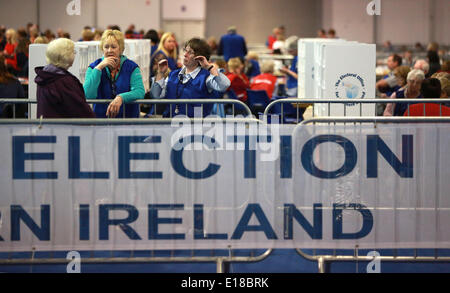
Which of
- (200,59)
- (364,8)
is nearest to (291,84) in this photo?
(200,59)

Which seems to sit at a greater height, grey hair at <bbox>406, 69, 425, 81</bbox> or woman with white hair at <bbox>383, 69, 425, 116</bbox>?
grey hair at <bbox>406, 69, 425, 81</bbox>

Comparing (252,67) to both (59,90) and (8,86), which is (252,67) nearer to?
(8,86)

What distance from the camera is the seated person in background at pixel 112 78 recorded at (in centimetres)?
644

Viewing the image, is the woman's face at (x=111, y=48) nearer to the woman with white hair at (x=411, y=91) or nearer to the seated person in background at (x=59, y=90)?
the seated person in background at (x=59, y=90)

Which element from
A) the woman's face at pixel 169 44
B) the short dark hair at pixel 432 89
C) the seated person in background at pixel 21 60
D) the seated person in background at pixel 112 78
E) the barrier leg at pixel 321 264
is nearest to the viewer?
the barrier leg at pixel 321 264

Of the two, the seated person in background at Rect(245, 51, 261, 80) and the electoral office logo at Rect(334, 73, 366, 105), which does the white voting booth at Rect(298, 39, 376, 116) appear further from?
the seated person in background at Rect(245, 51, 261, 80)

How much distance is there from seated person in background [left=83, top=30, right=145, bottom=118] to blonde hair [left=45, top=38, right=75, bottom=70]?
62 cm

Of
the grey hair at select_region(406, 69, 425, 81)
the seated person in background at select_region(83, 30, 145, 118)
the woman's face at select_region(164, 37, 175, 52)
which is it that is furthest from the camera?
the woman's face at select_region(164, 37, 175, 52)

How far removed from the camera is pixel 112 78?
6547 mm

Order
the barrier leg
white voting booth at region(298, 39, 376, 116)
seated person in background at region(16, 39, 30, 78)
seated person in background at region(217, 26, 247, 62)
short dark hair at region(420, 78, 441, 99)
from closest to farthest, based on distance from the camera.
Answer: the barrier leg → short dark hair at region(420, 78, 441, 99) → white voting booth at region(298, 39, 376, 116) → seated person in background at region(16, 39, 30, 78) → seated person in background at region(217, 26, 247, 62)

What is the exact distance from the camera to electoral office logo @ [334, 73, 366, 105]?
8781 mm

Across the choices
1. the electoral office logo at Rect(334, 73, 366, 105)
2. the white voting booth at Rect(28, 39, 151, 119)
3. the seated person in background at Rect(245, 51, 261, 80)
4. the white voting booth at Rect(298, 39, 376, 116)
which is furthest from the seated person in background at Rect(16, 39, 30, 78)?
the electoral office logo at Rect(334, 73, 366, 105)

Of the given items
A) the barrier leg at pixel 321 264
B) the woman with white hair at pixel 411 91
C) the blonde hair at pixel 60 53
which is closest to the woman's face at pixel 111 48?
the blonde hair at pixel 60 53

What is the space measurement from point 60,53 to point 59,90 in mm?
273
